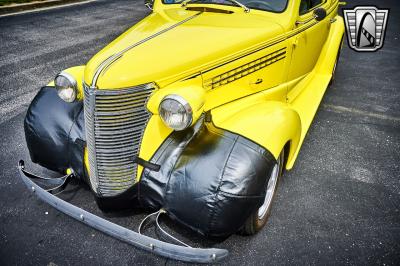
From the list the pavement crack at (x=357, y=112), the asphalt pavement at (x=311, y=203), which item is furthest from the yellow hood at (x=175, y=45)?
the pavement crack at (x=357, y=112)

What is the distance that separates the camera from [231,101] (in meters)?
2.84

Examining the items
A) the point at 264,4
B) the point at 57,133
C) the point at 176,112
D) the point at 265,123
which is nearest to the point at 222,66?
the point at 265,123

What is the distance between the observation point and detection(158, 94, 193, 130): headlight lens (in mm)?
2123

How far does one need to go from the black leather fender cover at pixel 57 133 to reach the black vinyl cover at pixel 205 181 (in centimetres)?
49

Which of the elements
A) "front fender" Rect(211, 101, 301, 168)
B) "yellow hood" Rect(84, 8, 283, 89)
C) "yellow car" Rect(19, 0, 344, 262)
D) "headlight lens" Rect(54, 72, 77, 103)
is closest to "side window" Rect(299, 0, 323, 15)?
"yellow car" Rect(19, 0, 344, 262)

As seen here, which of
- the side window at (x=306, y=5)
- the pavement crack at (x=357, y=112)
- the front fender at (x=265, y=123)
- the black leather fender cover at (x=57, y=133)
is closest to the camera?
the front fender at (x=265, y=123)

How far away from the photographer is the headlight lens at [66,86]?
8.61 ft

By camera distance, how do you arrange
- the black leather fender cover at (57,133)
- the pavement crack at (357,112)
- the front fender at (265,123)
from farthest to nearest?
the pavement crack at (357,112), the black leather fender cover at (57,133), the front fender at (265,123)

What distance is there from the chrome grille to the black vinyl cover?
0.37 ft

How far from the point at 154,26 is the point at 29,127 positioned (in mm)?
1362

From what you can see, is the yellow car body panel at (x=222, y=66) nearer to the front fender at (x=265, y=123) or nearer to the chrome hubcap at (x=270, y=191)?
the front fender at (x=265, y=123)

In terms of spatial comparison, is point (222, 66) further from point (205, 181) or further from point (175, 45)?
point (205, 181)

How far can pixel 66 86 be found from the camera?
8.65 ft

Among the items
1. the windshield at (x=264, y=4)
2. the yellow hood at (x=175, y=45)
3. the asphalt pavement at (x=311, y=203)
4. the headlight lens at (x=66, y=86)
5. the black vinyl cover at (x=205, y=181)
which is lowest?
the asphalt pavement at (x=311, y=203)
